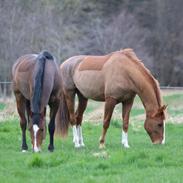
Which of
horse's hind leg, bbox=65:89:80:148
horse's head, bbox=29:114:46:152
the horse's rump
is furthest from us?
horse's hind leg, bbox=65:89:80:148

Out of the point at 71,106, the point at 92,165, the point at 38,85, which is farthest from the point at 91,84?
the point at 92,165

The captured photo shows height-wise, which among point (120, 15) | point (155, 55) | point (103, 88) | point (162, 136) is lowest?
point (155, 55)

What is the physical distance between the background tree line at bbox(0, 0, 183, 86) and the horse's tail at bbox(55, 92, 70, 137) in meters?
26.9

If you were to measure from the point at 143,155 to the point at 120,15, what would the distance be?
4138cm

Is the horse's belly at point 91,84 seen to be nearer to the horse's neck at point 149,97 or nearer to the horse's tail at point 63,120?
the horse's tail at point 63,120

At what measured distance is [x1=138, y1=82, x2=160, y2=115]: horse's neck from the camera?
12211mm

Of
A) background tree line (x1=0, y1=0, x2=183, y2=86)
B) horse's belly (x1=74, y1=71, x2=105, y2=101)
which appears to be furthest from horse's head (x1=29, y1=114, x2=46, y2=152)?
background tree line (x1=0, y1=0, x2=183, y2=86)

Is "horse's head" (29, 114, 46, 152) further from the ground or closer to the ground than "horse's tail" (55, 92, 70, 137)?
further from the ground

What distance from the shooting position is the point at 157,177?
26.6 ft

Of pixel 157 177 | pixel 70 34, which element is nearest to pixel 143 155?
pixel 157 177

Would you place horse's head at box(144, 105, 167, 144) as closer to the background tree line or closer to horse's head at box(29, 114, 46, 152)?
horse's head at box(29, 114, 46, 152)

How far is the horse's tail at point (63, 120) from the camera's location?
1335cm

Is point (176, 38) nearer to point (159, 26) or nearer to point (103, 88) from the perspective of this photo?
point (159, 26)

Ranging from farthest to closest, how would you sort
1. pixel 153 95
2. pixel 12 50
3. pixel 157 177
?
pixel 12 50 < pixel 153 95 < pixel 157 177
